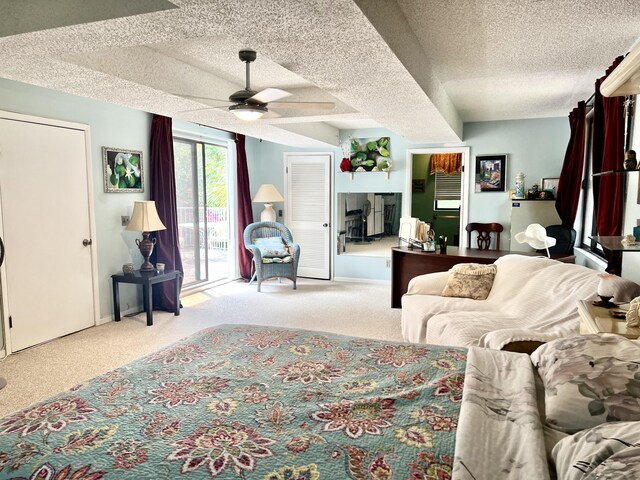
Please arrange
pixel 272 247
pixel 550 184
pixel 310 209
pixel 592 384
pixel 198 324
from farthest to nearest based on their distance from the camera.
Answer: pixel 310 209, pixel 272 247, pixel 550 184, pixel 198 324, pixel 592 384

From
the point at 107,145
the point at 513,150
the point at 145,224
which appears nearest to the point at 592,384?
the point at 145,224

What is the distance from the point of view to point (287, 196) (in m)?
7.41

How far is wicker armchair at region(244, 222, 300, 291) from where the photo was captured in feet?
21.2

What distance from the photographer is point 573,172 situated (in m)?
5.11

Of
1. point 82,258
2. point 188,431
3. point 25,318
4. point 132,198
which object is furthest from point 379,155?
point 188,431

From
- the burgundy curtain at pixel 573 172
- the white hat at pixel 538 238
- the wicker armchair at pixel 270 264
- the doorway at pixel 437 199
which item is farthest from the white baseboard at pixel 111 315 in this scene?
the doorway at pixel 437 199

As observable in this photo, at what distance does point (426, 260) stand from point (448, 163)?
3384 mm

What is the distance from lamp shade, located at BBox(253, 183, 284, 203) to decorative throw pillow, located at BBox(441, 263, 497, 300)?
3548 mm

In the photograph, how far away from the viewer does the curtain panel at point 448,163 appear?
306 inches

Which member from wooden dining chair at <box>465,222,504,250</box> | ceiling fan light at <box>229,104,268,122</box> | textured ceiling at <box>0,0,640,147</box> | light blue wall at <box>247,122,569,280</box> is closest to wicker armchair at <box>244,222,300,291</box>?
light blue wall at <box>247,122,569,280</box>

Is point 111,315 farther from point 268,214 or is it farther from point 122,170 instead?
point 268,214

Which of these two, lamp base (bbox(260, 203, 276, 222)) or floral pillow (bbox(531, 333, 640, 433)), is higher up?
lamp base (bbox(260, 203, 276, 222))

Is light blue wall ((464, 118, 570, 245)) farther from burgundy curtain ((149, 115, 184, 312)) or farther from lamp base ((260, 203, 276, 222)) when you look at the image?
burgundy curtain ((149, 115, 184, 312))

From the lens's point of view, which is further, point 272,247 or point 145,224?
point 272,247
